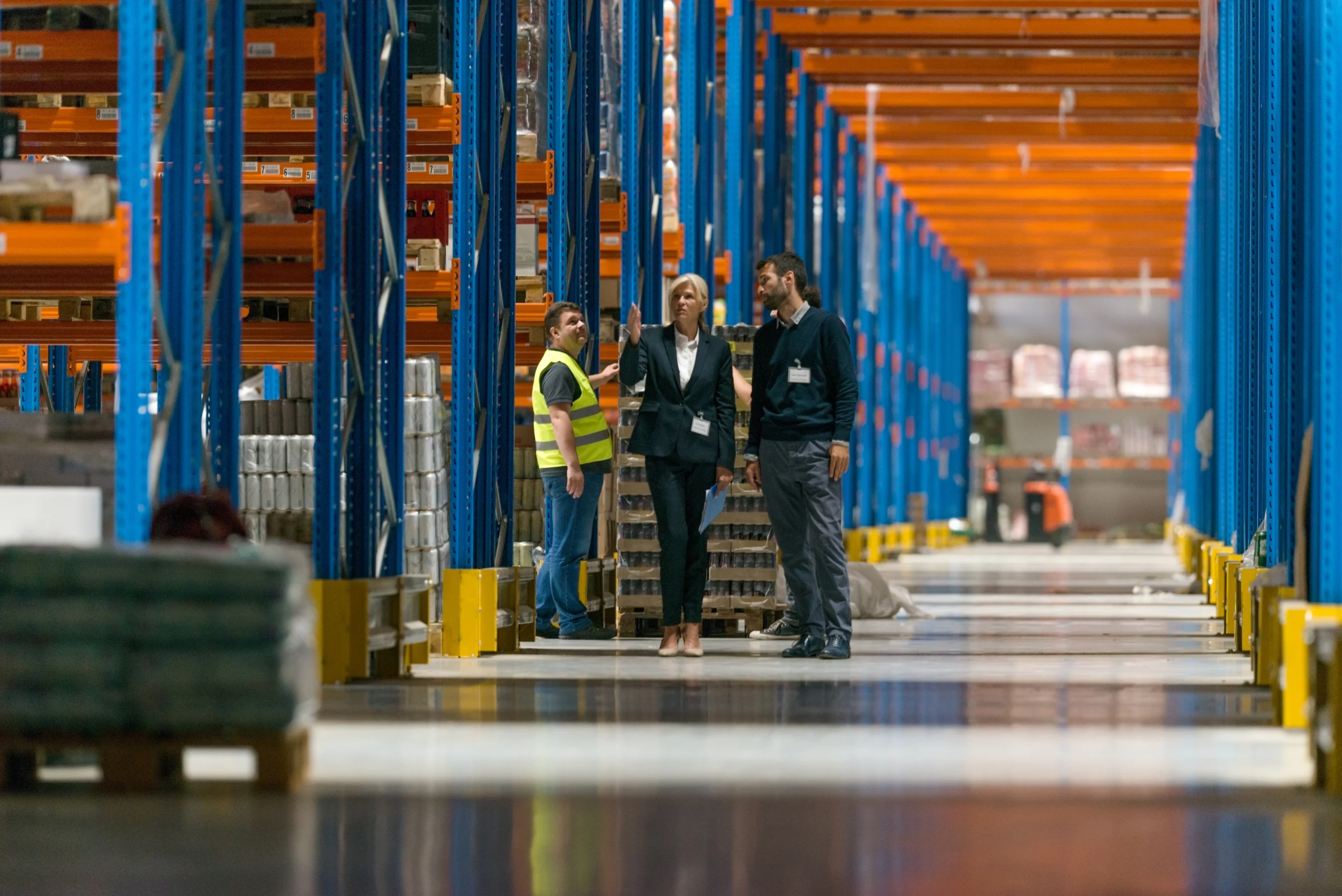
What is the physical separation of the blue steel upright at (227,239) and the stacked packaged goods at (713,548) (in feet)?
14.3

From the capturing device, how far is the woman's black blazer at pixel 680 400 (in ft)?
31.4

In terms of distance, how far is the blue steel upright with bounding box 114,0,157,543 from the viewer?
6.36 meters

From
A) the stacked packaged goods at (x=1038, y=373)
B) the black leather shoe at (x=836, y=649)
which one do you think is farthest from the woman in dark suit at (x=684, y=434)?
the stacked packaged goods at (x=1038, y=373)

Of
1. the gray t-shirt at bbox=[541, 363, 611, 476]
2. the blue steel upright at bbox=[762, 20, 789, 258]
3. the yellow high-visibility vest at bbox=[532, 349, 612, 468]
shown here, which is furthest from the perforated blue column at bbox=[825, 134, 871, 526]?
the gray t-shirt at bbox=[541, 363, 611, 476]

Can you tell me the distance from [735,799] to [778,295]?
4.97 meters

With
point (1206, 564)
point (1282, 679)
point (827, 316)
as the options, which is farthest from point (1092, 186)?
point (1282, 679)

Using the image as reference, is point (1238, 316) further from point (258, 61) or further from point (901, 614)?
point (258, 61)

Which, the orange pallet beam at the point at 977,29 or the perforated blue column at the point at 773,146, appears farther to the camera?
the orange pallet beam at the point at 977,29

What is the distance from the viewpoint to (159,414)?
6.70m

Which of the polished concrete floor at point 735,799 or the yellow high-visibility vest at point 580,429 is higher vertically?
the yellow high-visibility vest at point 580,429

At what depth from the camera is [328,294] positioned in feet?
27.2

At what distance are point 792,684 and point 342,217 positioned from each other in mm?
2613

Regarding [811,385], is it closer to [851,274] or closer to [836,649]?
[836,649]

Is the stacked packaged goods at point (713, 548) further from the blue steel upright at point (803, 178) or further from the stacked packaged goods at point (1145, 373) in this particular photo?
the stacked packaged goods at point (1145, 373)
